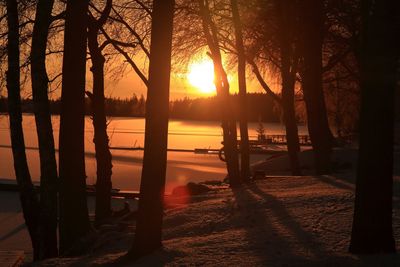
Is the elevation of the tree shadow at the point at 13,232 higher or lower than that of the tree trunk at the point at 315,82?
lower

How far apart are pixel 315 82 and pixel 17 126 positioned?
8.91 m

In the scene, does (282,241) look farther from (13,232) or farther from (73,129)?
(13,232)

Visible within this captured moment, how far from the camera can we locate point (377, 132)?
6004mm

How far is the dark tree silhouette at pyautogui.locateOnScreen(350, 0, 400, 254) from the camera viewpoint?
5.99 metres

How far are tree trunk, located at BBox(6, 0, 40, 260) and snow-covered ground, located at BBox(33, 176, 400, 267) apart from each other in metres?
2.55

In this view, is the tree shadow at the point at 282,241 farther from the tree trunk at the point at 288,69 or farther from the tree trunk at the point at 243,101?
the tree trunk at the point at 288,69

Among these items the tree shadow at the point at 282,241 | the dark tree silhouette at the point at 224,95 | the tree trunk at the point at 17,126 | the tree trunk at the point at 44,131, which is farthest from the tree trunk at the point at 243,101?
the tree shadow at the point at 282,241

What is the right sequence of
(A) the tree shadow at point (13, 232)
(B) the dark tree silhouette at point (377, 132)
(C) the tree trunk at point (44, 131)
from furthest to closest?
1. (A) the tree shadow at point (13, 232)
2. (C) the tree trunk at point (44, 131)
3. (B) the dark tree silhouette at point (377, 132)

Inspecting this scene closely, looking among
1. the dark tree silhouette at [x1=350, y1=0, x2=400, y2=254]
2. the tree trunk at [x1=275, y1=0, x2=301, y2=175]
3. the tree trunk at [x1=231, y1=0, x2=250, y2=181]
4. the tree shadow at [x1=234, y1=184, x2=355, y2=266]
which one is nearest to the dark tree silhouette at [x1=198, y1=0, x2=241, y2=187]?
the tree trunk at [x1=231, y1=0, x2=250, y2=181]

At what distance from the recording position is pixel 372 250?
6.04 metres

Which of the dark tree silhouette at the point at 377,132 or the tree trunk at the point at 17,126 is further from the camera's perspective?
the tree trunk at the point at 17,126

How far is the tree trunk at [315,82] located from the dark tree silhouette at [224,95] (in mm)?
2345

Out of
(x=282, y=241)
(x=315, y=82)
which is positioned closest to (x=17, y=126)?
(x=282, y=241)

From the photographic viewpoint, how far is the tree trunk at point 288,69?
18.4 m
